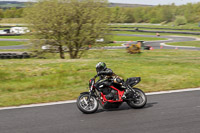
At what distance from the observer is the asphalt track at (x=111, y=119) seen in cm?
615

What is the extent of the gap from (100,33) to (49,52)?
4.05 meters

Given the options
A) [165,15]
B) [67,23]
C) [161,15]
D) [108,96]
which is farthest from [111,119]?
[165,15]

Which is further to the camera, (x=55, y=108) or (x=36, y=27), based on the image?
(x=36, y=27)

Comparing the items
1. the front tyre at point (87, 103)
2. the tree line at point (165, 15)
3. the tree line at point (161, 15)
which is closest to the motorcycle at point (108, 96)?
the front tyre at point (87, 103)

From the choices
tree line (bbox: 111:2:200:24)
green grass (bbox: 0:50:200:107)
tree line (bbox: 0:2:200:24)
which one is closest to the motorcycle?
Answer: green grass (bbox: 0:50:200:107)

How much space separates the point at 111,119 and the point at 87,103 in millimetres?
923

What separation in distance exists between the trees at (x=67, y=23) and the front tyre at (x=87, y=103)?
12993mm

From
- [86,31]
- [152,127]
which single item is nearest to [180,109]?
[152,127]

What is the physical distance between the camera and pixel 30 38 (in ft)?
70.3

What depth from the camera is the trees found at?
66.1ft

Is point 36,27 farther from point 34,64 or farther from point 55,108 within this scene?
point 55,108

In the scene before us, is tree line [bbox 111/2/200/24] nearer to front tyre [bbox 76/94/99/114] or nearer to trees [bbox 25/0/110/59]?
trees [bbox 25/0/110/59]

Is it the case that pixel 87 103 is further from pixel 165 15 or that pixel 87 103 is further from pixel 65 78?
Result: pixel 165 15

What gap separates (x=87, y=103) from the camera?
7527mm
